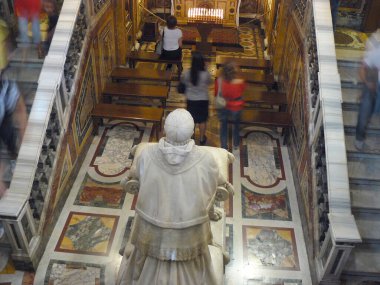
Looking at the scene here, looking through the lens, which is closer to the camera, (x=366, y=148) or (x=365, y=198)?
(x=365, y=198)

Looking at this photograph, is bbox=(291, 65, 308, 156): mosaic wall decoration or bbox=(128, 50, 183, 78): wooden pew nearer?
bbox=(291, 65, 308, 156): mosaic wall decoration

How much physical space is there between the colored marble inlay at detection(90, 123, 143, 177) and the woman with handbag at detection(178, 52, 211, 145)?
117 centimetres

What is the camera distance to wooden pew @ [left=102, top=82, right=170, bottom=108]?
23.3 feet

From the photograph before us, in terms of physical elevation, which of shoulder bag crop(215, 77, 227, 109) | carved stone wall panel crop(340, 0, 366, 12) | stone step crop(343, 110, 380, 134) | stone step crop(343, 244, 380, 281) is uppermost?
carved stone wall panel crop(340, 0, 366, 12)

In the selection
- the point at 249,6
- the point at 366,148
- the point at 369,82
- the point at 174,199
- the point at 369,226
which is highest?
the point at 174,199

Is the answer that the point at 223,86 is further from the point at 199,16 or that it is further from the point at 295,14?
the point at 199,16

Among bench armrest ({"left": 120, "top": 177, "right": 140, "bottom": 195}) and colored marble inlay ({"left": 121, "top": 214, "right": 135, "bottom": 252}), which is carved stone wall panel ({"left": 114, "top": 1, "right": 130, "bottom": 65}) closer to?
colored marble inlay ({"left": 121, "top": 214, "right": 135, "bottom": 252})

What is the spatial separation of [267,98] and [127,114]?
7.70ft

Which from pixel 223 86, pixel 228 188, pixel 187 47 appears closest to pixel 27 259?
pixel 228 188

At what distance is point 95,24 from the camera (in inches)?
253

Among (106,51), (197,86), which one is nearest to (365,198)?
(197,86)

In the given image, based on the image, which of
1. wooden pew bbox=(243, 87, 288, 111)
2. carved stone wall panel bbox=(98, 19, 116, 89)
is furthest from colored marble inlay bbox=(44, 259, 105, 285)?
wooden pew bbox=(243, 87, 288, 111)

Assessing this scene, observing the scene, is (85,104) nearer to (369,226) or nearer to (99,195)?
(99,195)

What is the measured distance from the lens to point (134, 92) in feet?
23.4
